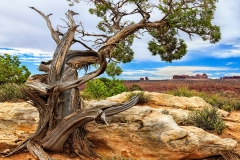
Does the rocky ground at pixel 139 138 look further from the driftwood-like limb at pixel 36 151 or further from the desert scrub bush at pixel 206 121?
the desert scrub bush at pixel 206 121

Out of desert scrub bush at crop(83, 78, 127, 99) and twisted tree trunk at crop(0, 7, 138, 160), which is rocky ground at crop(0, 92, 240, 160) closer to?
twisted tree trunk at crop(0, 7, 138, 160)

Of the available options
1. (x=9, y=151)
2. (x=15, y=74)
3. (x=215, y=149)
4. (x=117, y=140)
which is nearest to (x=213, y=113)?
(x=215, y=149)

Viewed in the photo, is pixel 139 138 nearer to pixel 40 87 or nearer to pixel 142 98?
pixel 40 87

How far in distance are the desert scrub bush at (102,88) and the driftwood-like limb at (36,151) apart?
9.82 metres

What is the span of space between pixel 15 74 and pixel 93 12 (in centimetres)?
743

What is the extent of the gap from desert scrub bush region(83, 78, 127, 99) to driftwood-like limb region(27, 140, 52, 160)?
32.2 feet

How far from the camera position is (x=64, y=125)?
6863mm

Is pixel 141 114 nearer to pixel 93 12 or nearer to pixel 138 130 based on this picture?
pixel 138 130

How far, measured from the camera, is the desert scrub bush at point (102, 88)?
17.4 m

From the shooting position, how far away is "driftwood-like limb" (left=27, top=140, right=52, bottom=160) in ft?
22.0

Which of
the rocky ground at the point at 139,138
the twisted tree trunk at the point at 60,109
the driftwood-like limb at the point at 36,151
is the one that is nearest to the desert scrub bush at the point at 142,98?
the rocky ground at the point at 139,138

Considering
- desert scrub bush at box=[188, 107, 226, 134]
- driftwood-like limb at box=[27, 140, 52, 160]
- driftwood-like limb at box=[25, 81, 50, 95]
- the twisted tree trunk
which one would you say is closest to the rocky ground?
driftwood-like limb at box=[27, 140, 52, 160]

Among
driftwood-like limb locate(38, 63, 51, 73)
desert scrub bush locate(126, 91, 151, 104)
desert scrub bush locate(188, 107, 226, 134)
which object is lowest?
desert scrub bush locate(188, 107, 226, 134)

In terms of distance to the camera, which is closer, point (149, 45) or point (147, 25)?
point (147, 25)
